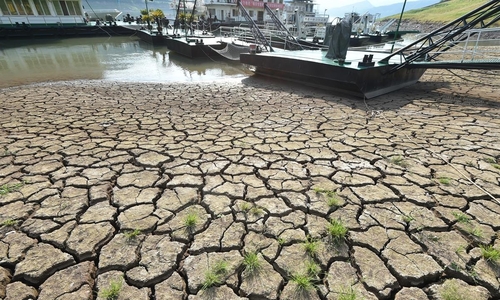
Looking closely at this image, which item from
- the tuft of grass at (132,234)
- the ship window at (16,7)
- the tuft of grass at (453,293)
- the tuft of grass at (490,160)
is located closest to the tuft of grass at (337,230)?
the tuft of grass at (453,293)

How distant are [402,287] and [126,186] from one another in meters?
2.97

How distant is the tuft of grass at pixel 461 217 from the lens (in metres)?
2.48

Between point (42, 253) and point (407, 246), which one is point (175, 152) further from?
point (407, 246)

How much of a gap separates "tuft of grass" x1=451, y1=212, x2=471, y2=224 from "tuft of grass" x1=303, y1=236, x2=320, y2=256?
1486 millimetres

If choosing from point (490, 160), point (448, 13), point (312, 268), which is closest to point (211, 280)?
point (312, 268)

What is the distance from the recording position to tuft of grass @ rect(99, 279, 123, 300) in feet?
6.04

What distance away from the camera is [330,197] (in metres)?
2.87

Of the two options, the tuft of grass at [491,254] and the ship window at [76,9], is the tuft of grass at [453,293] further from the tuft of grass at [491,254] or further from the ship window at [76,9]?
the ship window at [76,9]

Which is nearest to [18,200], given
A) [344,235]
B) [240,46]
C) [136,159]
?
[136,159]

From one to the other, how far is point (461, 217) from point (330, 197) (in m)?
1.26

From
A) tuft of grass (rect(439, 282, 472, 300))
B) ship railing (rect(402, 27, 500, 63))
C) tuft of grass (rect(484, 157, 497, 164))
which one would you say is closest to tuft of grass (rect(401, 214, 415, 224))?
tuft of grass (rect(439, 282, 472, 300))

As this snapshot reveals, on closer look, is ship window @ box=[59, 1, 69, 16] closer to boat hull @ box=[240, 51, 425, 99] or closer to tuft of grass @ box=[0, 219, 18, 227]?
boat hull @ box=[240, 51, 425, 99]

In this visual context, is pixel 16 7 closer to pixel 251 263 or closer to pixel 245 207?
pixel 245 207

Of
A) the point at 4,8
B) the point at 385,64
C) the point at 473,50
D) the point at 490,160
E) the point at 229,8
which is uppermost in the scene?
the point at 4,8
